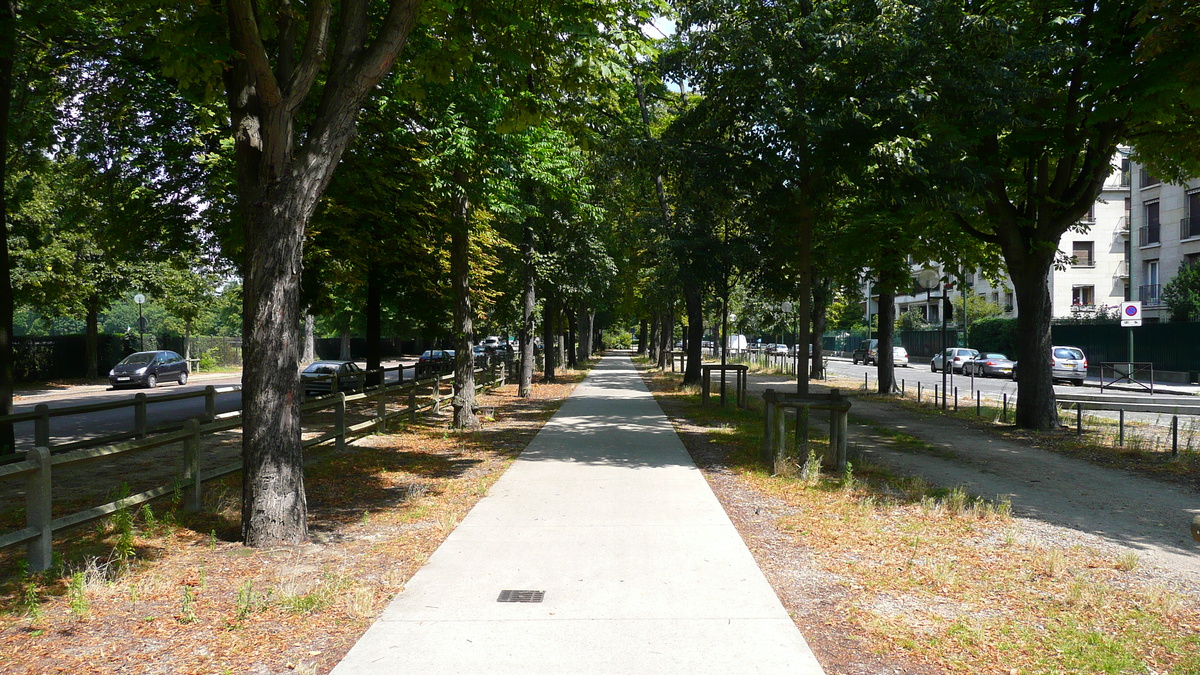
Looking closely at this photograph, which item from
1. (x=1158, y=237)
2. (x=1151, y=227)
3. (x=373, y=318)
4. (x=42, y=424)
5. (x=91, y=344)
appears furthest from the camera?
(x=1151, y=227)

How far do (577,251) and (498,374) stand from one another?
216 inches

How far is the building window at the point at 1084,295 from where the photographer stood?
47.6 metres

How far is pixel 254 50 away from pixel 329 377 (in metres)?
17.6

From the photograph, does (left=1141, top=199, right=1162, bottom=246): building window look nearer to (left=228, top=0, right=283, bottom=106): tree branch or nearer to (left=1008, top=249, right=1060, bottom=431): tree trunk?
(left=1008, top=249, right=1060, bottom=431): tree trunk

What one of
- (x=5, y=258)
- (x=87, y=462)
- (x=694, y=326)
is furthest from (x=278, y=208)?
(x=694, y=326)

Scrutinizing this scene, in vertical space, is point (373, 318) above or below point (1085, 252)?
below

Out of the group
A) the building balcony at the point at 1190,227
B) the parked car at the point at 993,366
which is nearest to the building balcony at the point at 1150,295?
the building balcony at the point at 1190,227

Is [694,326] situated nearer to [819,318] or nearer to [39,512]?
[819,318]

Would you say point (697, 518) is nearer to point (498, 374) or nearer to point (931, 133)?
point (931, 133)

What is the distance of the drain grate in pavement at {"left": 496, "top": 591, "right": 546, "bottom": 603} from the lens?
16.2ft

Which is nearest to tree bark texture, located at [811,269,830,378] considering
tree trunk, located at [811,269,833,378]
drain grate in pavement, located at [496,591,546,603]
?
tree trunk, located at [811,269,833,378]

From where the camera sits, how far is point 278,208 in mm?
6324

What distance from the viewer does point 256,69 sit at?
628 centimetres

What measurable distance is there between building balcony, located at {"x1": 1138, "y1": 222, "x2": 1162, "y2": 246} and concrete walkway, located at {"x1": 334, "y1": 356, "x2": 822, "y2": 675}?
4172 centimetres
